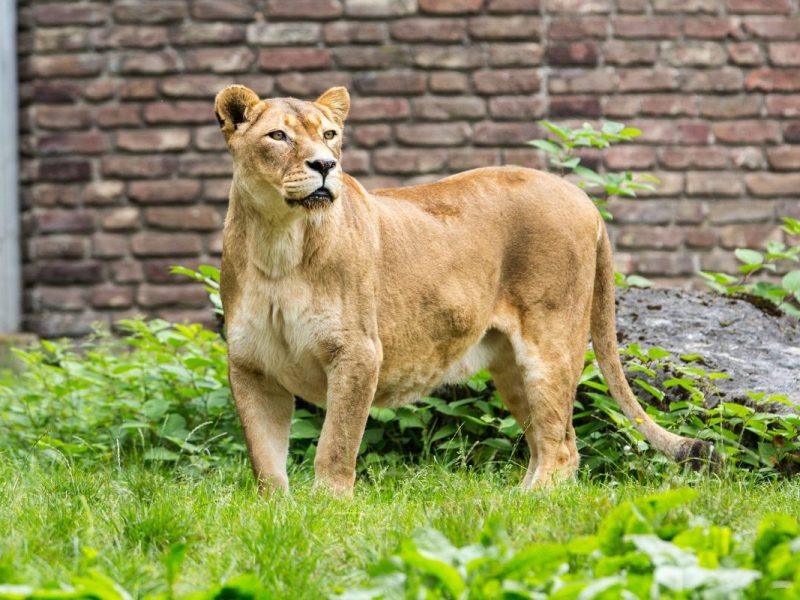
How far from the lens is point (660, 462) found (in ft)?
15.2

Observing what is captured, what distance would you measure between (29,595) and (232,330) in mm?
1748

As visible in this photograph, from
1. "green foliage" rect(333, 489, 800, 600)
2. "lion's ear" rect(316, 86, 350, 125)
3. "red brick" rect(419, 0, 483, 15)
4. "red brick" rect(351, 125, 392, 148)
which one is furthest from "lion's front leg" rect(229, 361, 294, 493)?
"red brick" rect(419, 0, 483, 15)

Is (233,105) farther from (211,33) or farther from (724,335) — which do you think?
(211,33)

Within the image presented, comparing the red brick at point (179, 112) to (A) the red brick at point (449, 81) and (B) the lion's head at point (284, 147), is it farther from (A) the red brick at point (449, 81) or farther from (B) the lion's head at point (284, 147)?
(B) the lion's head at point (284, 147)

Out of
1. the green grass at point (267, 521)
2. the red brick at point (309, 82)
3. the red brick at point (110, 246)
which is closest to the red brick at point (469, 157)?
the red brick at point (309, 82)

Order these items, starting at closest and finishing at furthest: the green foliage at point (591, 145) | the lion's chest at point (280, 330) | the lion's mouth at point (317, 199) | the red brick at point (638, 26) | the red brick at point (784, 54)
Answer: the lion's mouth at point (317, 199)
the lion's chest at point (280, 330)
the green foliage at point (591, 145)
the red brick at point (638, 26)
the red brick at point (784, 54)

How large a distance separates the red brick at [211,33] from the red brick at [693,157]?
2.81m

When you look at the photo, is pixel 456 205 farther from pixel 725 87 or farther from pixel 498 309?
pixel 725 87

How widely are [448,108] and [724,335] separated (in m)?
2.83

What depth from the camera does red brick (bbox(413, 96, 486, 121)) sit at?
7.58 meters

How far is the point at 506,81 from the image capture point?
7.61 meters

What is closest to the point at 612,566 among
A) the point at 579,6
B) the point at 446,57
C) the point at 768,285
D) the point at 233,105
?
the point at 233,105

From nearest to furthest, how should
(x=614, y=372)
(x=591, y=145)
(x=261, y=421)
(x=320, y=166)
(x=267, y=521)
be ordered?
(x=267, y=521), (x=320, y=166), (x=261, y=421), (x=614, y=372), (x=591, y=145)

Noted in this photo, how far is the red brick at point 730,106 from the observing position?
772 centimetres
